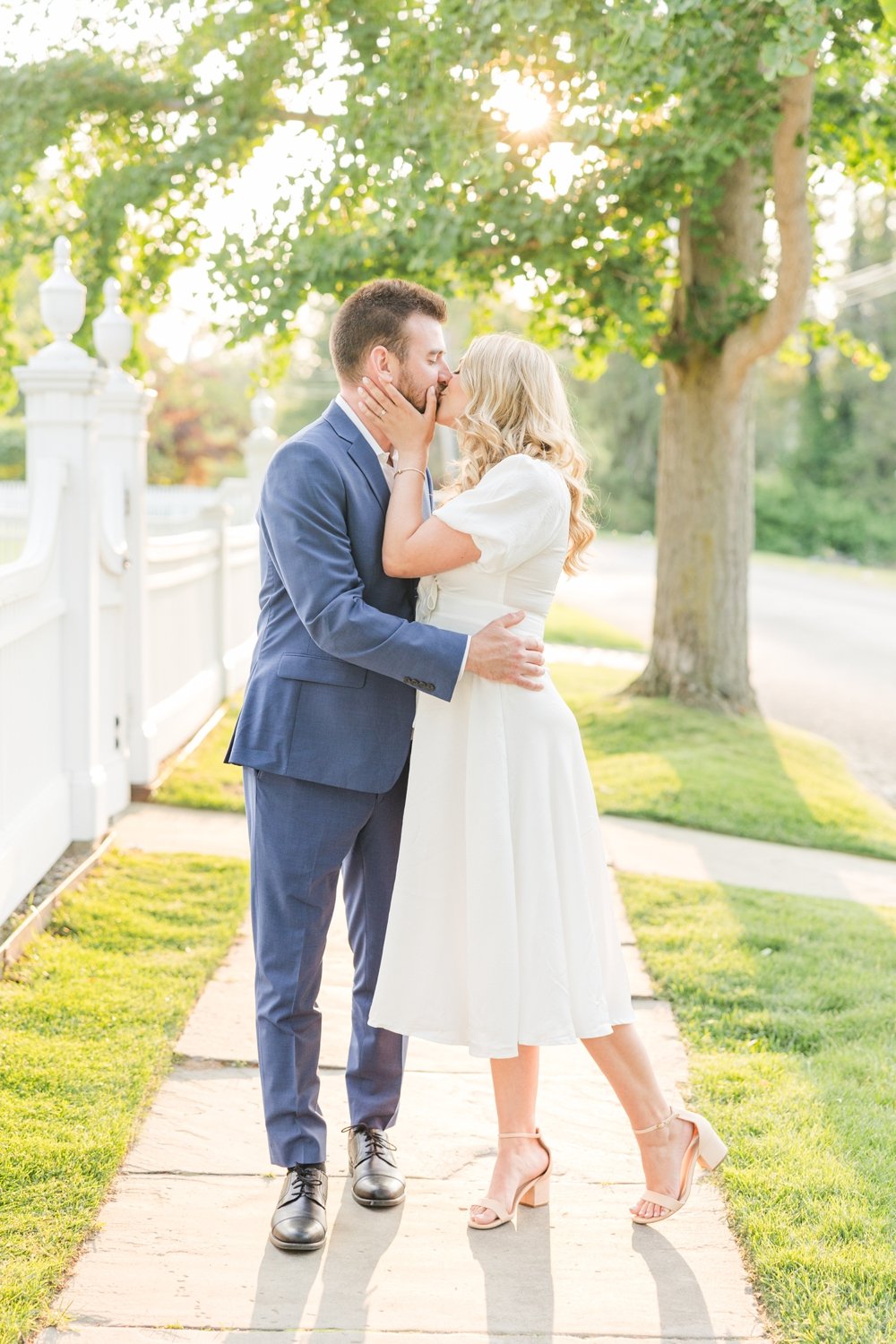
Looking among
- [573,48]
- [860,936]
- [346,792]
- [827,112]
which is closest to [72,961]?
[346,792]

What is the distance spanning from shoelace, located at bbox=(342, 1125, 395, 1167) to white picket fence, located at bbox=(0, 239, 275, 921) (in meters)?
1.80

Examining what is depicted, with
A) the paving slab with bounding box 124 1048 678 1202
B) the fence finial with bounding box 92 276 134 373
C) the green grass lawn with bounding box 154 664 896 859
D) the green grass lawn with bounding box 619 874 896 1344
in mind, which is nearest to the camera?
the green grass lawn with bounding box 619 874 896 1344

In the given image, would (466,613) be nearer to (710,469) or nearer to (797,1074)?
(797,1074)

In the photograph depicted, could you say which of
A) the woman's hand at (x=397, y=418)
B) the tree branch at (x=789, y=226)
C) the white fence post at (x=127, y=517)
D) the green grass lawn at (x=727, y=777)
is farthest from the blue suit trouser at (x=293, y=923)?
the tree branch at (x=789, y=226)

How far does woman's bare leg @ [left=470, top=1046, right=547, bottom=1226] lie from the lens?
324 cm

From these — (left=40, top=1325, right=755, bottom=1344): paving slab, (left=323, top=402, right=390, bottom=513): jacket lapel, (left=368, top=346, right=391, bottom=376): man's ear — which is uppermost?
(left=368, top=346, right=391, bottom=376): man's ear

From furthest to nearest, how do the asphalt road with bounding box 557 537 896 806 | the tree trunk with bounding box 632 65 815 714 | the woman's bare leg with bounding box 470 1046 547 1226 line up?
1. the asphalt road with bounding box 557 537 896 806
2. the tree trunk with bounding box 632 65 815 714
3. the woman's bare leg with bounding box 470 1046 547 1226

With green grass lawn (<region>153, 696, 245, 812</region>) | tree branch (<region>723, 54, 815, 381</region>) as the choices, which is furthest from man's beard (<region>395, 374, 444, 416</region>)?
tree branch (<region>723, 54, 815, 381</region>)

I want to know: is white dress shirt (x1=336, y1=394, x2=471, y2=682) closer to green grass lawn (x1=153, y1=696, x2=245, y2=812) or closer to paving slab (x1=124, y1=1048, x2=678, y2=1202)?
paving slab (x1=124, y1=1048, x2=678, y2=1202)

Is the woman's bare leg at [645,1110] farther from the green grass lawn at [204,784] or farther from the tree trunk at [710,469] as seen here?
the tree trunk at [710,469]

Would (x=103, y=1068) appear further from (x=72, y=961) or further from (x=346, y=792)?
(x=346, y=792)

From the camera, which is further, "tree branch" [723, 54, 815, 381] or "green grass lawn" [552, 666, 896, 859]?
"tree branch" [723, 54, 815, 381]

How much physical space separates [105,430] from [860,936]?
13.7ft

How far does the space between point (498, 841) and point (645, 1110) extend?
76cm
